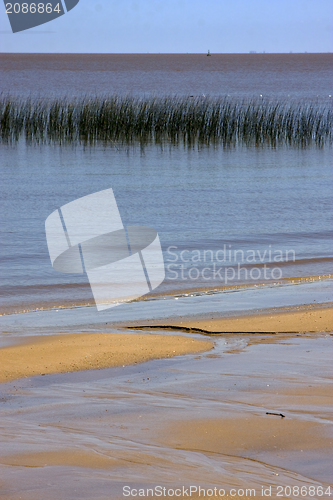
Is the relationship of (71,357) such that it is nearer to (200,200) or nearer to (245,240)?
(245,240)

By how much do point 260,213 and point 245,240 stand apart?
211 cm

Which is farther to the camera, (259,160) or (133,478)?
(259,160)

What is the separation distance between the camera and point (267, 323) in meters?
5.32

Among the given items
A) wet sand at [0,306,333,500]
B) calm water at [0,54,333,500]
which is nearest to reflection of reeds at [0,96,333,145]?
calm water at [0,54,333,500]

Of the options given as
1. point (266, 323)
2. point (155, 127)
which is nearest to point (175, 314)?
point (266, 323)

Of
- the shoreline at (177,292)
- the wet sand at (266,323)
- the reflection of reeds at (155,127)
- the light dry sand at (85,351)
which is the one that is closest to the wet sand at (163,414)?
the light dry sand at (85,351)

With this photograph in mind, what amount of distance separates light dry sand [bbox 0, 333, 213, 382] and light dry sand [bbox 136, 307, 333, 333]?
429 millimetres

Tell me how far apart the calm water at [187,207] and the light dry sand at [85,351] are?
1.91 m

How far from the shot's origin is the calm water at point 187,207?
771cm

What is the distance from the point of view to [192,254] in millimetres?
8805

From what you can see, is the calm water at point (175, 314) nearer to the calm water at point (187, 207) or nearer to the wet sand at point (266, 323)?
→ the calm water at point (187, 207)

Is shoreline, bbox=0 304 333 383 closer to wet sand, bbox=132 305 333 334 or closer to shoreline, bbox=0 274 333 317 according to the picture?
wet sand, bbox=132 305 333 334

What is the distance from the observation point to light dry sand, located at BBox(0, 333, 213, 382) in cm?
410

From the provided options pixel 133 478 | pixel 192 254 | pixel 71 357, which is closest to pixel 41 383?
pixel 71 357
